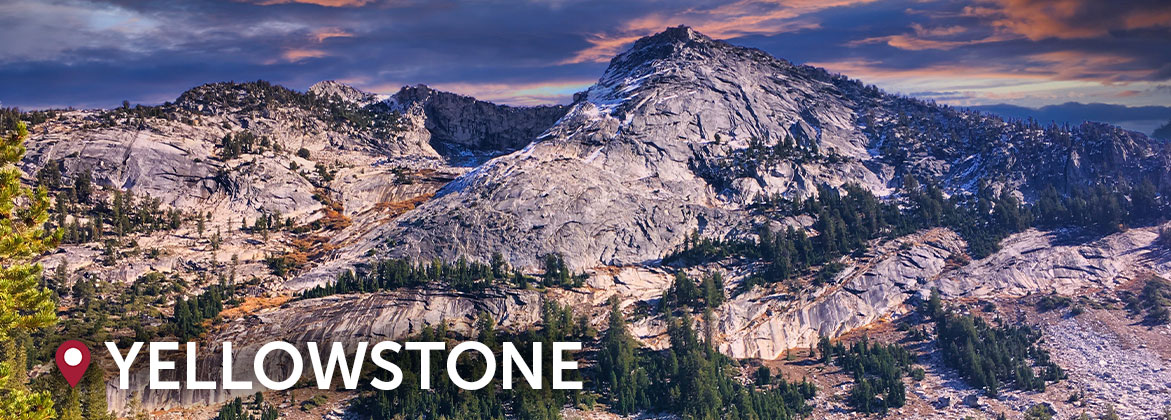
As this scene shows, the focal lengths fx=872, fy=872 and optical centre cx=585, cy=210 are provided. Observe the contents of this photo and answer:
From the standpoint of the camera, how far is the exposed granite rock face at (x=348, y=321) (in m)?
134

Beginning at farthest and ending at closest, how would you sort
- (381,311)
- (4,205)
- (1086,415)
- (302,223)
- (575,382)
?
(302,223) → (381,311) → (575,382) → (1086,415) → (4,205)

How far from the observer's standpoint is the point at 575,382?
424ft

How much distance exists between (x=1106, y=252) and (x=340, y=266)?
5940 inches

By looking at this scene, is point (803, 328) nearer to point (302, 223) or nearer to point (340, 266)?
point (340, 266)

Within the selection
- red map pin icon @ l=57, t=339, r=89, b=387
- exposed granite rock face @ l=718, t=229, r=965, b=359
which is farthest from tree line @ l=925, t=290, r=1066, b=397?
red map pin icon @ l=57, t=339, r=89, b=387

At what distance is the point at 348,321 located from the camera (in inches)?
5812

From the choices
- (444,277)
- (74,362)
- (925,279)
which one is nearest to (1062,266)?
(925,279)

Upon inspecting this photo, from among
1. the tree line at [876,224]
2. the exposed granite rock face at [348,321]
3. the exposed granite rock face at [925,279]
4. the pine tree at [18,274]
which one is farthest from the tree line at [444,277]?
the pine tree at [18,274]

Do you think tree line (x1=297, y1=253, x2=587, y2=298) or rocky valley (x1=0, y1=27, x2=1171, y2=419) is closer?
rocky valley (x1=0, y1=27, x2=1171, y2=419)

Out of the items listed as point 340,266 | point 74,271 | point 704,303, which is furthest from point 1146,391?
point 74,271

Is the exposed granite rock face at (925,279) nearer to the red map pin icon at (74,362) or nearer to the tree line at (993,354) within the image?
the tree line at (993,354)

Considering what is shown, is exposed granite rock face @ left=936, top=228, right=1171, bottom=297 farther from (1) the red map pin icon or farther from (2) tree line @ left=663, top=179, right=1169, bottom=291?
(1) the red map pin icon

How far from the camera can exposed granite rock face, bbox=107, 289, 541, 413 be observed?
441 feet

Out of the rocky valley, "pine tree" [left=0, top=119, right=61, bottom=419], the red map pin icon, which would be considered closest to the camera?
"pine tree" [left=0, top=119, right=61, bottom=419]
